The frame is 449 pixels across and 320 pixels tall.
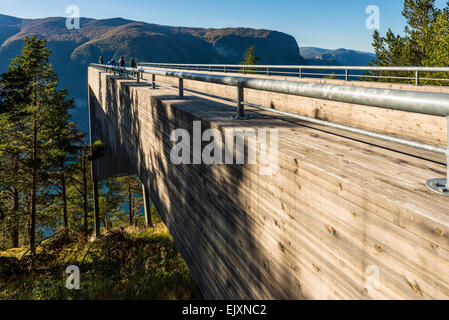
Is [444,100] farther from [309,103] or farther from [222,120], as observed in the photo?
[309,103]

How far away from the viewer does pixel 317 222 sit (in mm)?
2277

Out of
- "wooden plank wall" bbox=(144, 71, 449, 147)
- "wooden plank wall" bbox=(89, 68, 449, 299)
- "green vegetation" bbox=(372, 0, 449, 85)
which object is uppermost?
"green vegetation" bbox=(372, 0, 449, 85)

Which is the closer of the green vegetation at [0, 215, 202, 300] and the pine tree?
the green vegetation at [0, 215, 202, 300]

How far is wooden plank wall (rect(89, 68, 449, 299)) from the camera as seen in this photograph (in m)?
1.62

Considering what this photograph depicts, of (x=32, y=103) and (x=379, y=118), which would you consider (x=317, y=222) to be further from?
(x=32, y=103)

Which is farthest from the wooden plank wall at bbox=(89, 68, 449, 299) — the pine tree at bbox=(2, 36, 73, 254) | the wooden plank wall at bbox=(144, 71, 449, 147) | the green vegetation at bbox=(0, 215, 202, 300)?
the pine tree at bbox=(2, 36, 73, 254)

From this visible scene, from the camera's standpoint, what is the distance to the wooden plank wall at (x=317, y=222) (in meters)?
1.62

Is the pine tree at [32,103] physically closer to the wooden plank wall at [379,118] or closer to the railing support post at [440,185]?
the wooden plank wall at [379,118]

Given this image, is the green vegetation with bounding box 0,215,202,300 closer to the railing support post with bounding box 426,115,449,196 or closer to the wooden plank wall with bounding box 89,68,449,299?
the wooden plank wall with bounding box 89,68,449,299

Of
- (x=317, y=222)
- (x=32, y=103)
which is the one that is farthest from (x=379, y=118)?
(x=32, y=103)

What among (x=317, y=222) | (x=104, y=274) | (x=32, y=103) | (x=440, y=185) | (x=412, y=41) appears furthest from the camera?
(x=412, y=41)

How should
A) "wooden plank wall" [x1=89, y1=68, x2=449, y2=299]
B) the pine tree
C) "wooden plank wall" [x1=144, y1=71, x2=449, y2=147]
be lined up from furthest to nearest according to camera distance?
the pine tree
"wooden plank wall" [x1=144, y1=71, x2=449, y2=147]
"wooden plank wall" [x1=89, y1=68, x2=449, y2=299]
